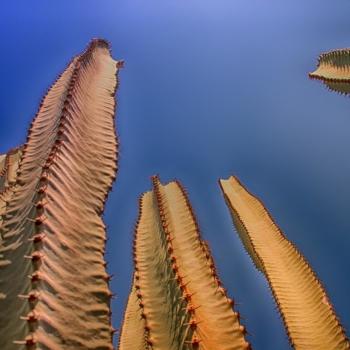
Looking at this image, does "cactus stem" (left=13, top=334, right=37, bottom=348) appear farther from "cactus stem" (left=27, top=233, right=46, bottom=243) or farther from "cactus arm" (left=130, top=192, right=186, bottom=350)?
"cactus arm" (left=130, top=192, right=186, bottom=350)

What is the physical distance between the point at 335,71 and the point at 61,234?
3.51m

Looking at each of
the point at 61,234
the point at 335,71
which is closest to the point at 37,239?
the point at 61,234

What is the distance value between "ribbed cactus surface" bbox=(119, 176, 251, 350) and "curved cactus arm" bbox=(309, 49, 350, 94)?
1.97 metres

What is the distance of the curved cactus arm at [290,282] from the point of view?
307 cm

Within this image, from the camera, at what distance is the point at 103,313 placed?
5.09ft

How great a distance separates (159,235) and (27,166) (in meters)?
1.20

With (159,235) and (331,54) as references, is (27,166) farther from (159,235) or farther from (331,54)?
(331,54)

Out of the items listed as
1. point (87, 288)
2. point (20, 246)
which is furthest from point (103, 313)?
point (20, 246)

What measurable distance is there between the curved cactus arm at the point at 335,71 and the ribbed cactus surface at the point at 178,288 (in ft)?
6.46

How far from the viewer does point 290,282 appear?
143 inches

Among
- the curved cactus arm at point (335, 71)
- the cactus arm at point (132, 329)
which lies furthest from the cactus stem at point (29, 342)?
the curved cactus arm at point (335, 71)

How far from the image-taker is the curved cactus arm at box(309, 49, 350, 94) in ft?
12.4

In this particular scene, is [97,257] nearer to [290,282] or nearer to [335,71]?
[290,282]

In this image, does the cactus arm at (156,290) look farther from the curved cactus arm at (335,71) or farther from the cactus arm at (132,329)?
the curved cactus arm at (335,71)
